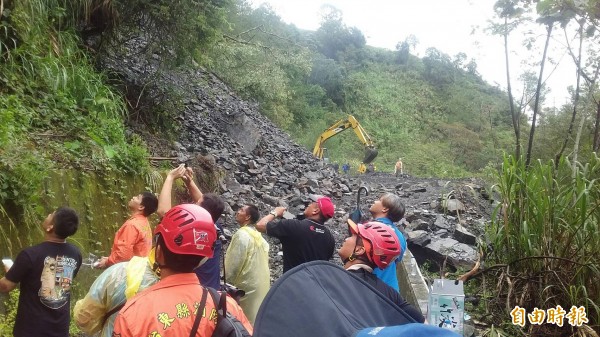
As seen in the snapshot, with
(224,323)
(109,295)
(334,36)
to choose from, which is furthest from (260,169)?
(334,36)

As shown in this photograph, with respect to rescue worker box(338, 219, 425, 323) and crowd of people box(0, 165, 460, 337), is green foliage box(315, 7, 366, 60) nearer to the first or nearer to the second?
crowd of people box(0, 165, 460, 337)

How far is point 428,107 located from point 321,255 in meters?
55.1

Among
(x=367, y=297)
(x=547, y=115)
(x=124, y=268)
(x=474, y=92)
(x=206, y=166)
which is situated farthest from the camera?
(x=474, y=92)

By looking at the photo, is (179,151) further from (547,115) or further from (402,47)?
(402,47)

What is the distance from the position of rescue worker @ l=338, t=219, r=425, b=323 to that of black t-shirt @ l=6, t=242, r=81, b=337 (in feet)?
6.29

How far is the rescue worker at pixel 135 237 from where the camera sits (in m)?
4.10

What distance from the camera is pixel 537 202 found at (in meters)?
4.35

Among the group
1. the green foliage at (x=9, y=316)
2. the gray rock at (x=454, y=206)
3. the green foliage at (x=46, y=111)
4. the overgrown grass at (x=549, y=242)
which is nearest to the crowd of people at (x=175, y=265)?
the green foliage at (x=9, y=316)

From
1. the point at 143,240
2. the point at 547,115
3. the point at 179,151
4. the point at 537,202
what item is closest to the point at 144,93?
the point at 179,151

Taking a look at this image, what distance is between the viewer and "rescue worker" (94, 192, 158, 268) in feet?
13.4

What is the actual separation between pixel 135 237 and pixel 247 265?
3.15ft

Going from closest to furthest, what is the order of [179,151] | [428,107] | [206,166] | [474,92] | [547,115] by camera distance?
[206,166], [179,151], [547,115], [428,107], [474,92]

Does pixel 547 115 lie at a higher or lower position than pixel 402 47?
lower

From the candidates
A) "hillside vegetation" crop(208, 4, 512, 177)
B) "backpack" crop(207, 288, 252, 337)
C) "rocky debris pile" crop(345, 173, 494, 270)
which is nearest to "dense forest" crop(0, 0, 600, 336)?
"rocky debris pile" crop(345, 173, 494, 270)
